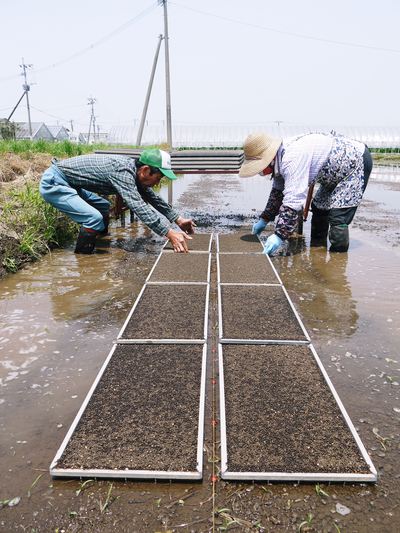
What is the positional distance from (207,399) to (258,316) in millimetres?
834

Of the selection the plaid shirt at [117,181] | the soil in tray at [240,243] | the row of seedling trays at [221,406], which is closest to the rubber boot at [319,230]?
the soil in tray at [240,243]

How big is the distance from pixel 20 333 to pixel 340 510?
74.9 inches

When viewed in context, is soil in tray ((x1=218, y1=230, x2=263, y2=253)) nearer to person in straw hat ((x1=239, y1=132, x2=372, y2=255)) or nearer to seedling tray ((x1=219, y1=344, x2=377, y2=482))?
person in straw hat ((x1=239, y1=132, x2=372, y2=255))

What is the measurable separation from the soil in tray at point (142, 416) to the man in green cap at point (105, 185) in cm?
166

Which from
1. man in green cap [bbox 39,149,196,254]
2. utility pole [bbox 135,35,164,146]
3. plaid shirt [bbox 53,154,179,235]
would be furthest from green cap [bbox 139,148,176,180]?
utility pole [bbox 135,35,164,146]

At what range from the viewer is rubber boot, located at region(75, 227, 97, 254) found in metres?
3.99

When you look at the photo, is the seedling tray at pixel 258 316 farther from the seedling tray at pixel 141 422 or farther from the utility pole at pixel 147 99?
the utility pole at pixel 147 99

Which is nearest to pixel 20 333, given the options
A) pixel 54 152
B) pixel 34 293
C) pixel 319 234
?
pixel 34 293

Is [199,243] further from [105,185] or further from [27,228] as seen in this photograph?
[27,228]

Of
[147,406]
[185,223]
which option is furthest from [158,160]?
[147,406]

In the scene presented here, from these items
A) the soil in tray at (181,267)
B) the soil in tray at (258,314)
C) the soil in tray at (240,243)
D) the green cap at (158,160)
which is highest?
the green cap at (158,160)

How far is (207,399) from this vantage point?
1736 mm

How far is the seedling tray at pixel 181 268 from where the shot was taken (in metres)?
3.17

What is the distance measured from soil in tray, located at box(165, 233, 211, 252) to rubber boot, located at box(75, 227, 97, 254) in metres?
0.77
